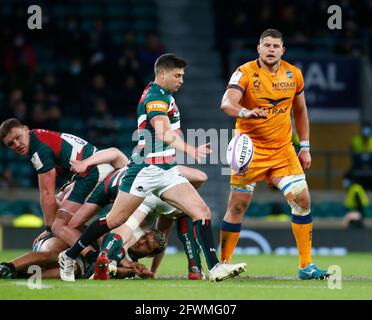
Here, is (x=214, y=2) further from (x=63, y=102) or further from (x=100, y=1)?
(x=63, y=102)

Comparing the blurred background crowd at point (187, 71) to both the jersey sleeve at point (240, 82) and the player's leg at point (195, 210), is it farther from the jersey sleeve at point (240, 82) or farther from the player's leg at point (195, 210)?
the player's leg at point (195, 210)

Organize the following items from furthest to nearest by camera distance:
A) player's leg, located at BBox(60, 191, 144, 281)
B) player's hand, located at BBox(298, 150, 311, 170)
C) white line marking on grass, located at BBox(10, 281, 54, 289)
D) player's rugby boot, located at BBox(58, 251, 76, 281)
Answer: player's hand, located at BBox(298, 150, 311, 170) → player's rugby boot, located at BBox(58, 251, 76, 281) → player's leg, located at BBox(60, 191, 144, 281) → white line marking on grass, located at BBox(10, 281, 54, 289)

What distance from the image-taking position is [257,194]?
725 inches

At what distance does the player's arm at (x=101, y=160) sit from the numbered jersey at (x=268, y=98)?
1363mm

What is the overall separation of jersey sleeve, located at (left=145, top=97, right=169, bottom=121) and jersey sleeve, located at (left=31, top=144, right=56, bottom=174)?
4.39ft

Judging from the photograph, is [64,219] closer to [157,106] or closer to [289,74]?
[157,106]

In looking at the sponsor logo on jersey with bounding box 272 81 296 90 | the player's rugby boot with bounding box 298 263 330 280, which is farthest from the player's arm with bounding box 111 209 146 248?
the sponsor logo on jersey with bounding box 272 81 296 90

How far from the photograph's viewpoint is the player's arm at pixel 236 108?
898cm

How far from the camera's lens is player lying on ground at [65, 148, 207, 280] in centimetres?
991

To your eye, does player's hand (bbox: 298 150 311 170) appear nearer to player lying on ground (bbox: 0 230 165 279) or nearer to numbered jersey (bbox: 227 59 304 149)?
numbered jersey (bbox: 227 59 304 149)

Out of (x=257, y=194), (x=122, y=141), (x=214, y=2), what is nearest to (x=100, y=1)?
(x=214, y=2)
